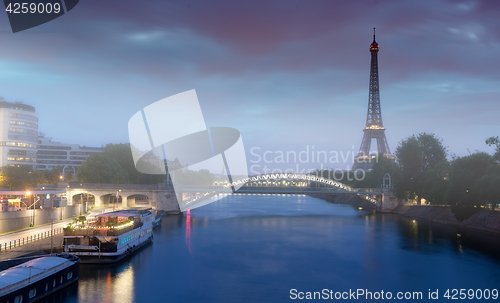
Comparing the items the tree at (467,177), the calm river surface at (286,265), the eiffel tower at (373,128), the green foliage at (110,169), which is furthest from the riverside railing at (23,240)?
the eiffel tower at (373,128)

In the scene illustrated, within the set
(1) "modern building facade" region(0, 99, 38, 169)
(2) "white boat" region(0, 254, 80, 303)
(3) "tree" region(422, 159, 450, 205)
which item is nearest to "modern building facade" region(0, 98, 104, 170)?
(1) "modern building facade" region(0, 99, 38, 169)

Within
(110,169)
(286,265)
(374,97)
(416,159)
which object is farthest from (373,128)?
(286,265)

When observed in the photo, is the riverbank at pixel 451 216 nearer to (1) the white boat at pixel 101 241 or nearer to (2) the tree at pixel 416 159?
(2) the tree at pixel 416 159

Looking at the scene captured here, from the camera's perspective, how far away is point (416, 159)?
73.3 m

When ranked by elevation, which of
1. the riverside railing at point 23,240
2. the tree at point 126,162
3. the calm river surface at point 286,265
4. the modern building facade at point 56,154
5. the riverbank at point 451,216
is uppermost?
the modern building facade at point 56,154

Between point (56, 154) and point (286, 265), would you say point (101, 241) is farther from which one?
point (56, 154)

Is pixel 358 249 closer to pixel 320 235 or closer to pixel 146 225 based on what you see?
pixel 320 235

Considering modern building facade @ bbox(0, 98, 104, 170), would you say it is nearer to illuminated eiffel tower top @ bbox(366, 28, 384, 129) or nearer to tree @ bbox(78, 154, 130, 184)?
tree @ bbox(78, 154, 130, 184)

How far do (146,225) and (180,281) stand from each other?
14.8 metres

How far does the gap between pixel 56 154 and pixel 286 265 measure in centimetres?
12762

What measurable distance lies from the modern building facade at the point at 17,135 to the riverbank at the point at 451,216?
89943 mm

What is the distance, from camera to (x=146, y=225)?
42500 millimetres

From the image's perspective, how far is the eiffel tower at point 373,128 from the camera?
123 meters

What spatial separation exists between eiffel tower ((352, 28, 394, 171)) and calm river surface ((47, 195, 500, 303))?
70.5 m
